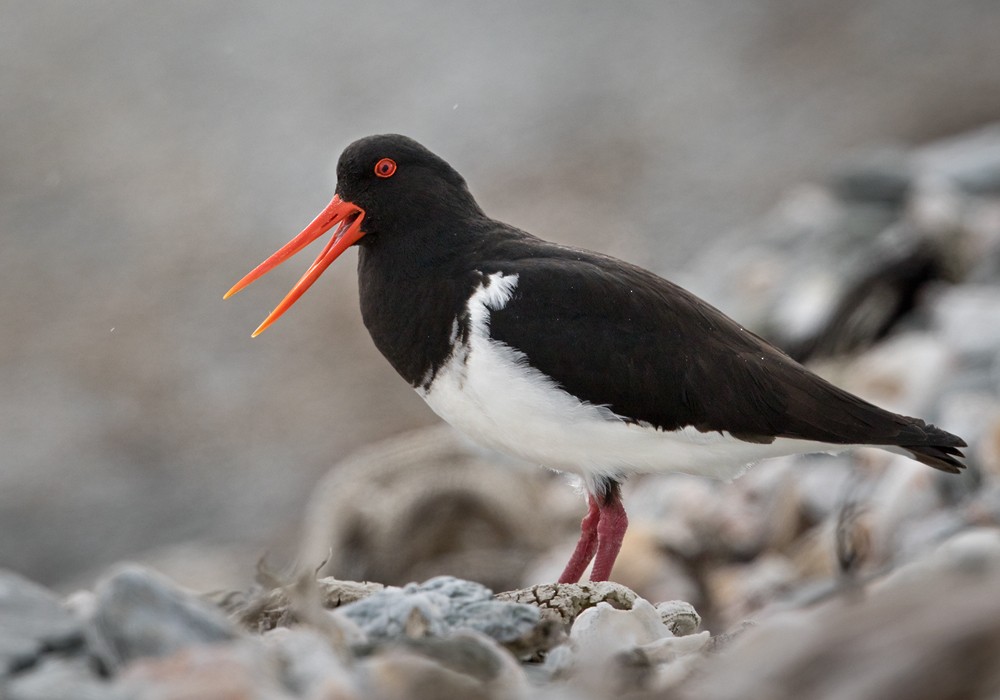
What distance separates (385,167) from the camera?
563cm

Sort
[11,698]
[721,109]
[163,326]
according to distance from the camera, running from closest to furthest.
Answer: [11,698]
[163,326]
[721,109]

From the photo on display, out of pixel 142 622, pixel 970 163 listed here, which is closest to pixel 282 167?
pixel 970 163

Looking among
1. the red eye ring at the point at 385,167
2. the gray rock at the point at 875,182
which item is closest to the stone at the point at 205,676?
the red eye ring at the point at 385,167

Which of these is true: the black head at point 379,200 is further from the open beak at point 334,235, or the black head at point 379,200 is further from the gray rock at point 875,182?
the gray rock at point 875,182

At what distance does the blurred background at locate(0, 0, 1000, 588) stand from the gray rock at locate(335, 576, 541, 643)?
299 inches

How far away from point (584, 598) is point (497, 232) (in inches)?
69.2

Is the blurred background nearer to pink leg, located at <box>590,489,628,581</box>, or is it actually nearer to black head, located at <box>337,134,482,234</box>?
black head, located at <box>337,134,482,234</box>

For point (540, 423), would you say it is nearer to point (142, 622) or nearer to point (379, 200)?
point (379, 200)

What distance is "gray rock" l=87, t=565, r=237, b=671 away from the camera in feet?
11.1

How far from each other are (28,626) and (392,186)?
2650 millimetres

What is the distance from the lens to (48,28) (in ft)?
87.3

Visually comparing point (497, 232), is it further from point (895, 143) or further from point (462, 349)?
point (895, 143)

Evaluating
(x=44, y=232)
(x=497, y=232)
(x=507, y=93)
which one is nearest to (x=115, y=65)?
(x=44, y=232)

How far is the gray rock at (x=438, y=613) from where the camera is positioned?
12.7 ft
